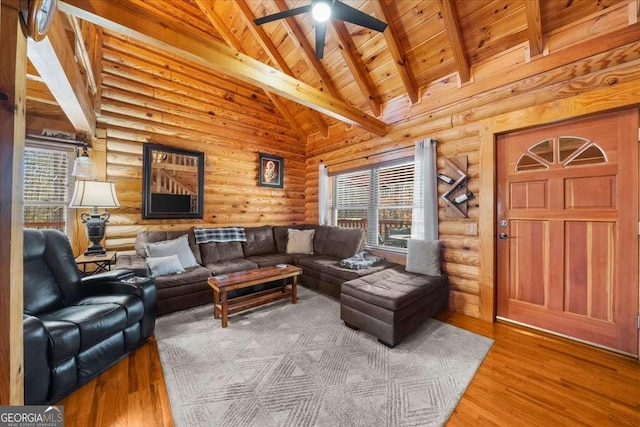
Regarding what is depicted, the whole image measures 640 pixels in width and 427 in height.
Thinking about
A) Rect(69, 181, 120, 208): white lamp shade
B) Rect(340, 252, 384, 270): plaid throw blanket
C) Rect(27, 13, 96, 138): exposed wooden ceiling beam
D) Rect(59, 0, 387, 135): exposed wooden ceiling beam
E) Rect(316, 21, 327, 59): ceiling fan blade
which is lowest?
Rect(340, 252, 384, 270): plaid throw blanket

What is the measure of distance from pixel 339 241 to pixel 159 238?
8.89ft

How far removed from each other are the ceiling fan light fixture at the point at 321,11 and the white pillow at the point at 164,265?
309 centimetres

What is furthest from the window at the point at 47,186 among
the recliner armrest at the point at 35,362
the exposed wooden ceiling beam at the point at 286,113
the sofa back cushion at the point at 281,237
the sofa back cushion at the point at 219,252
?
the exposed wooden ceiling beam at the point at 286,113

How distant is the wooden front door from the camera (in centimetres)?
208

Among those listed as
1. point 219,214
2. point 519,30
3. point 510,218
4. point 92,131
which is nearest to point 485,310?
point 510,218

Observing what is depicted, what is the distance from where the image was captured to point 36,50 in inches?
Answer: 65.2

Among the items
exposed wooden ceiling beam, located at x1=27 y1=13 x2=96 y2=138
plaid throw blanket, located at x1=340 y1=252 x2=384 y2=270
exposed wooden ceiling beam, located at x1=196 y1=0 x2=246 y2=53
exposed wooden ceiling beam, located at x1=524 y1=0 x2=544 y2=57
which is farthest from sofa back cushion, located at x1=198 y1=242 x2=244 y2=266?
exposed wooden ceiling beam, located at x1=524 y1=0 x2=544 y2=57

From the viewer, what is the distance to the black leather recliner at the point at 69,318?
1398mm

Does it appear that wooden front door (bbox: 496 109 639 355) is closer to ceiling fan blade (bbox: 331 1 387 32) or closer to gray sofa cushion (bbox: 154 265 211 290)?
ceiling fan blade (bbox: 331 1 387 32)

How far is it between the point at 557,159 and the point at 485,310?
5.75 ft

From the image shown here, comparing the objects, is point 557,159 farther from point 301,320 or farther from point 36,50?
point 36,50

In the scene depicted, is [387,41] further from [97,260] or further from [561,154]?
[97,260]

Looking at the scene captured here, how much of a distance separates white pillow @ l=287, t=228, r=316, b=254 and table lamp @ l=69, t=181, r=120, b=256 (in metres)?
2.54

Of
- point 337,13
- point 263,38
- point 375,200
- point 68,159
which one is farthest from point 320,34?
point 68,159
